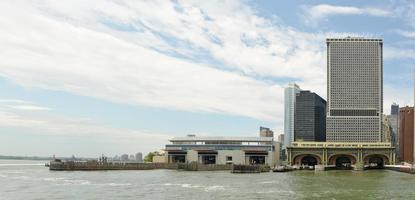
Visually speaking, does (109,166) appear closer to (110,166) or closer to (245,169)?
(110,166)

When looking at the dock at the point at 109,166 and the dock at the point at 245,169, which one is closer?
the dock at the point at 245,169

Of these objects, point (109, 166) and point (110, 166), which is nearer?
point (109, 166)

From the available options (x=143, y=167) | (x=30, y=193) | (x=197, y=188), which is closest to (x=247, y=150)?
(x=143, y=167)

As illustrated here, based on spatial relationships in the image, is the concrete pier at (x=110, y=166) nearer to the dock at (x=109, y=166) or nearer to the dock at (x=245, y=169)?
the dock at (x=109, y=166)

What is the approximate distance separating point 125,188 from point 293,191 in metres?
24.6

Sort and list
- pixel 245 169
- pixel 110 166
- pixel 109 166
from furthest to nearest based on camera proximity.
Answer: pixel 110 166 < pixel 109 166 < pixel 245 169

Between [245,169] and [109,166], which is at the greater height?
[245,169]

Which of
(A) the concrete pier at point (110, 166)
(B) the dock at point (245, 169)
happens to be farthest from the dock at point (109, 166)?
(B) the dock at point (245, 169)

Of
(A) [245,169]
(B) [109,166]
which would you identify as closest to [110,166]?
(B) [109,166]

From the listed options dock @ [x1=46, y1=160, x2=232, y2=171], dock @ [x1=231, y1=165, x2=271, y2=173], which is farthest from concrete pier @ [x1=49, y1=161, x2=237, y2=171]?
dock @ [x1=231, y1=165, x2=271, y2=173]

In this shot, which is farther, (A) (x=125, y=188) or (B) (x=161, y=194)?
(A) (x=125, y=188)

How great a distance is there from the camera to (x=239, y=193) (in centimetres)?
7244

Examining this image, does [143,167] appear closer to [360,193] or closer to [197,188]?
[197,188]

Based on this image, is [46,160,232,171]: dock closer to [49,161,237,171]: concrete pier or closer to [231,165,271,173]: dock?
[49,161,237,171]: concrete pier
